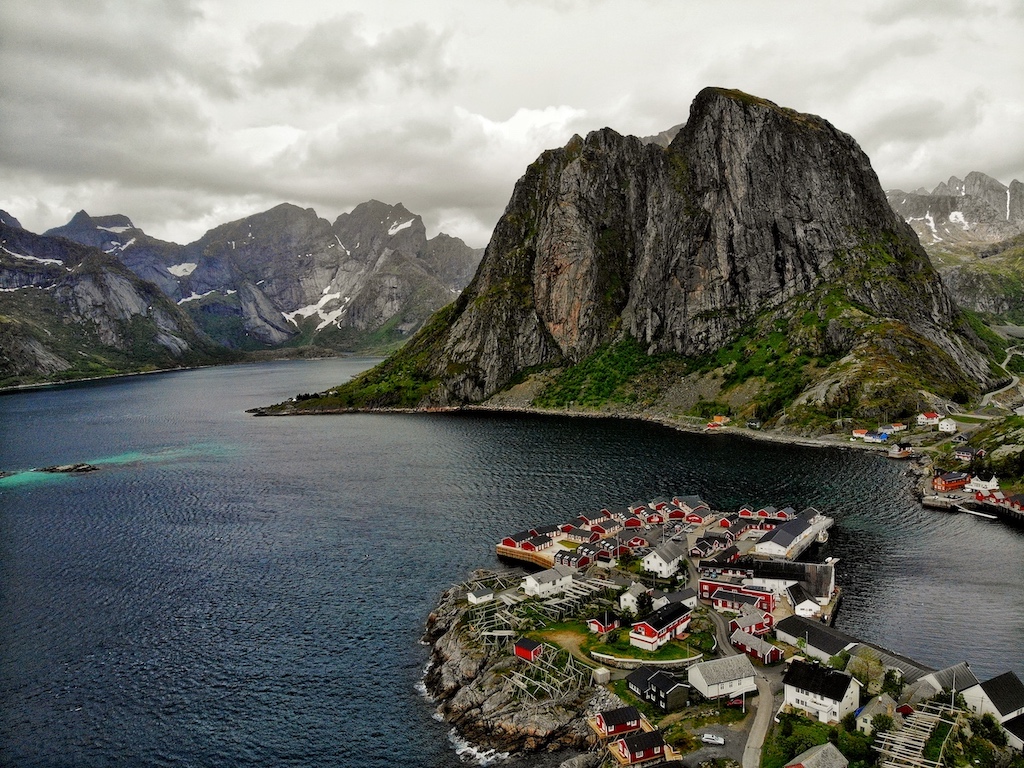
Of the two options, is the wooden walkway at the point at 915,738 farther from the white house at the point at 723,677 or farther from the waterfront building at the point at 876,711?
the white house at the point at 723,677

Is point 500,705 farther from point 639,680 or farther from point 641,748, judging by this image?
point 641,748

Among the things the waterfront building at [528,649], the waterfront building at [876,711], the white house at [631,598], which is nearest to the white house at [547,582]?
the white house at [631,598]

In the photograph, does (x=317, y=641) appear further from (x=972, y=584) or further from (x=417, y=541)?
(x=972, y=584)

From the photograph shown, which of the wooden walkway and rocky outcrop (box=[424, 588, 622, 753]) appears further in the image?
rocky outcrop (box=[424, 588, 622, 753])

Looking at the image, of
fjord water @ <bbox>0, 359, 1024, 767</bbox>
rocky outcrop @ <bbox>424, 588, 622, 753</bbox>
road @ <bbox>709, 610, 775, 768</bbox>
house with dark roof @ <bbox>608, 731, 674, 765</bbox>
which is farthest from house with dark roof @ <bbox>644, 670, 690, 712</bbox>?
fjord water @ <bbox>0, 359, 1024, 767</bbox>

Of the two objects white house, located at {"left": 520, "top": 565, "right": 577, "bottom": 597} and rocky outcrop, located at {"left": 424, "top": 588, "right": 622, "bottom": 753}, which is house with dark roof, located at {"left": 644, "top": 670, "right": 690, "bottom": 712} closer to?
rocky outcrop, located at {"left": 424, "top": 588, "right": 622, "bottom": 753}

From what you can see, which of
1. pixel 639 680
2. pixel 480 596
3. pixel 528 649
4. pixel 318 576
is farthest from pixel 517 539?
pixel 639 680
